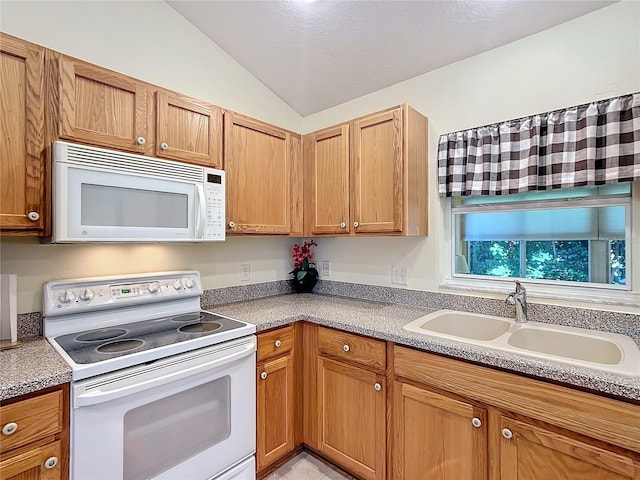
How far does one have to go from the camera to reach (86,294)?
154cm

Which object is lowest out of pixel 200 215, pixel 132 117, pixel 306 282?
pixel 306 282

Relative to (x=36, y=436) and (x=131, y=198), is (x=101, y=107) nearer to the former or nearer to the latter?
(x=131, y=198)

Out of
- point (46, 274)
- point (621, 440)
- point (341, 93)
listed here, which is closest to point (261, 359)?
point (46, 274)

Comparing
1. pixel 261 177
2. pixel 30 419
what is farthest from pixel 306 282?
pixel 30 419

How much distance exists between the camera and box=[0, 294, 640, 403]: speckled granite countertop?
1020mm

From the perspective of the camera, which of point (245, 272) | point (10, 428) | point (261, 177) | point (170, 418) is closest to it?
point (10, 428)

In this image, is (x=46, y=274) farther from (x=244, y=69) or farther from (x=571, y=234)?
(x=571, y=234)

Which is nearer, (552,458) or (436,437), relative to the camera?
(552,458)

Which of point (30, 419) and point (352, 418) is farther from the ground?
point (30, 419)

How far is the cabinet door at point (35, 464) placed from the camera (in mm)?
987

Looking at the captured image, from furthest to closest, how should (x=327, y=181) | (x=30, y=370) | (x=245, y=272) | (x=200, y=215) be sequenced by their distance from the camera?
(x=245, y=272), (x=327, y=181), (x=200, y=215), (x=30, y=370)

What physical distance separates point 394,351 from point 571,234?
1.10 meters

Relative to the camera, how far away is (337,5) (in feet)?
5.71

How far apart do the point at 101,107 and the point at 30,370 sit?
111 cm
